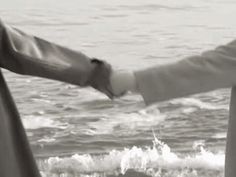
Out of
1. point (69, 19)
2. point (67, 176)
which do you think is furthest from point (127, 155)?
point (69, 19)

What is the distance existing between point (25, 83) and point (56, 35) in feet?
2.21

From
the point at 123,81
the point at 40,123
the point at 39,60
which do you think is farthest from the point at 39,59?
the point at 40,123

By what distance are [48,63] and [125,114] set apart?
135 centimetres

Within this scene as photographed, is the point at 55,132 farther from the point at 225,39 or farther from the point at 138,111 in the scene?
the point at 225,39

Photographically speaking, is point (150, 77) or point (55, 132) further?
point (55, 132)

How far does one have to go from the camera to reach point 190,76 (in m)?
0.87

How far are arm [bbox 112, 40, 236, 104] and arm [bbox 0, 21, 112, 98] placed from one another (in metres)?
0.03

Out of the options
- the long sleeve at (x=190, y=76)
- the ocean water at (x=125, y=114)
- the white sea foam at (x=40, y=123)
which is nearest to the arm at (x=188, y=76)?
the long sleeve at (x=190, y=76)

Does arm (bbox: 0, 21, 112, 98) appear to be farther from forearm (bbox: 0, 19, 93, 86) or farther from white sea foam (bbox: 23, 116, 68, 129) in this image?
white sea foam (bbox: 23, 116, 68, 129)

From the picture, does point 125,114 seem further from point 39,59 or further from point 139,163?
point 39,59

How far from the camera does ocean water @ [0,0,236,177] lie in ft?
6.17

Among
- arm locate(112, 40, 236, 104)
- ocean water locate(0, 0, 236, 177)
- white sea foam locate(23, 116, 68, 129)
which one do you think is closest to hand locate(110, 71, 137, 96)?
arm locate(112, 40, 236, 104)

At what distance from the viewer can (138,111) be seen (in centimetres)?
223

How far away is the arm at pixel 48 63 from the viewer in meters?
0.85
